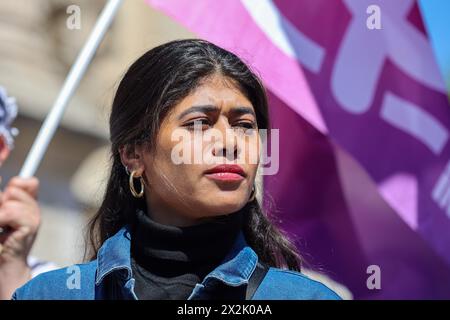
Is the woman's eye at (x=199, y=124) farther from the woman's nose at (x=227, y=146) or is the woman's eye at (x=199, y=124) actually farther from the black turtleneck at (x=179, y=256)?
the black turtleneck at (x=179, y=256)

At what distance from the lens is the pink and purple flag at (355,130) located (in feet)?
12.0

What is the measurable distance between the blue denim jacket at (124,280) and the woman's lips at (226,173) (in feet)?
0.51

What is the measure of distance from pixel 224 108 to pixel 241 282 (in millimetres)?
370

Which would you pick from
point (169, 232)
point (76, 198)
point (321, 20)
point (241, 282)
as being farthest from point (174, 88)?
point (76, 198)

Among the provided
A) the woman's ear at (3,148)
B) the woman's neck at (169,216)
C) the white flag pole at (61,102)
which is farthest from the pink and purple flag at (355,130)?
the woman's neck at (169,216)

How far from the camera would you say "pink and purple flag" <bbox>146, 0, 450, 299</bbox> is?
3648 millimetres

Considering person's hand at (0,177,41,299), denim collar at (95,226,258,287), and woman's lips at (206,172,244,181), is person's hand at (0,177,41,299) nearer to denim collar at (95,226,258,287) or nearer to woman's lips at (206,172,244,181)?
denim collar at (95,226,258,287)

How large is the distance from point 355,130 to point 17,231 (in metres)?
1.52

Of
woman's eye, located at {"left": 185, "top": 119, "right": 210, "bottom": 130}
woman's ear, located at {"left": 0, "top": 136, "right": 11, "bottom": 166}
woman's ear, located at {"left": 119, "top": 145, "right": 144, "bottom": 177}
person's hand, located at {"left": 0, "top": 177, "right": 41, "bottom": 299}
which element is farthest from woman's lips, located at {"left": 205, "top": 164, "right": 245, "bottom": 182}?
woman's ear, located at {"left": 0, "top": 136, "right": 11, "bottom": 166}

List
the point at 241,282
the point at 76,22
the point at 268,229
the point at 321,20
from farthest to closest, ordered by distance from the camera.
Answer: the point at 321,20 < the point at 76,22 < the point at 268,229 < the point at 241,282

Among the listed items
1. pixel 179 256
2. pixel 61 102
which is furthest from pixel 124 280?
pixel 61 102

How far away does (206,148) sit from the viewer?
6.39 ft
